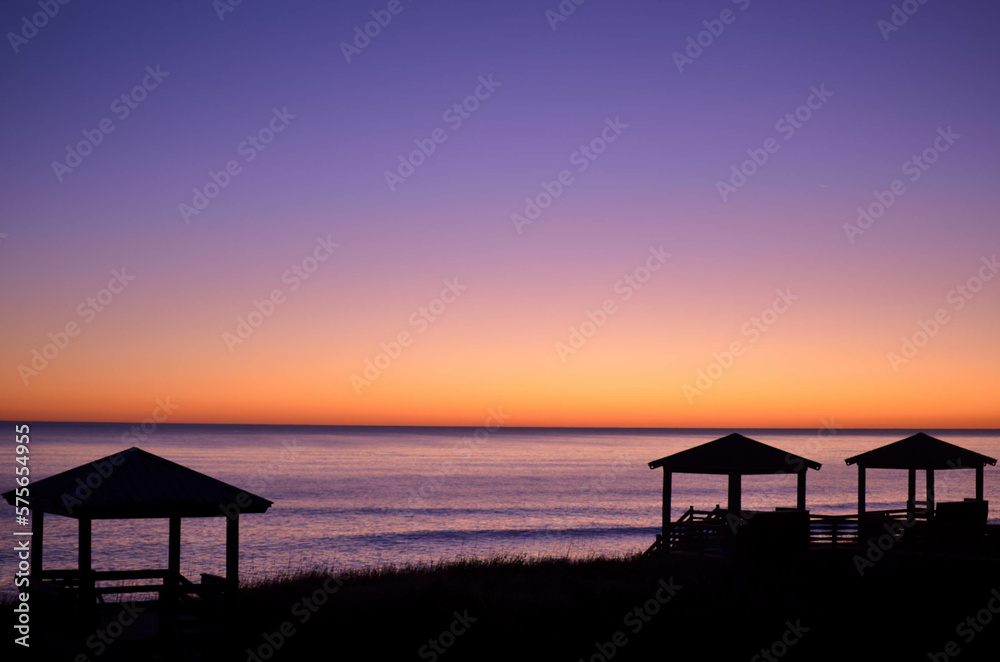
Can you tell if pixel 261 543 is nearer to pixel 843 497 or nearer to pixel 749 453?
pixel 749 453

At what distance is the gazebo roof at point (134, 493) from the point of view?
1530 centimetres

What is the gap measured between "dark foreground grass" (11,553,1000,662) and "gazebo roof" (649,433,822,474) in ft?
8.95

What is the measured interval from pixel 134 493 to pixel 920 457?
21.3 metres

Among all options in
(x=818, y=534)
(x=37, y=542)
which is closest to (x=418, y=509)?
(x=818, y=534)

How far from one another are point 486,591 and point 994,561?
11.8 meters

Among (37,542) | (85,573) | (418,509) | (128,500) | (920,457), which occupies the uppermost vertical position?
(128,500)

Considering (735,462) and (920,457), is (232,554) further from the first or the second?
(920,457)

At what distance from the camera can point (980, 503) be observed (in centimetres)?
→ 2667

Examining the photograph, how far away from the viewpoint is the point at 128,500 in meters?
15.6

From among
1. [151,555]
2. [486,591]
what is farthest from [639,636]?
[151,555]

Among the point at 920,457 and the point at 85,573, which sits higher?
the point at 920,457

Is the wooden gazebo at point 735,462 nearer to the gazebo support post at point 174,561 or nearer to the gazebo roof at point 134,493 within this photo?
the gazebo support post at point 174,561

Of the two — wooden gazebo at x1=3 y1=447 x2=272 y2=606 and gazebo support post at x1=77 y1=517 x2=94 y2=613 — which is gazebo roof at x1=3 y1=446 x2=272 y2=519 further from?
gazebo support post at x1=77 y1=517 x2=94 y2=613

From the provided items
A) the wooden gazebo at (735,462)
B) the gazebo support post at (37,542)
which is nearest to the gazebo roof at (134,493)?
the gazebo support post at (37,542)
